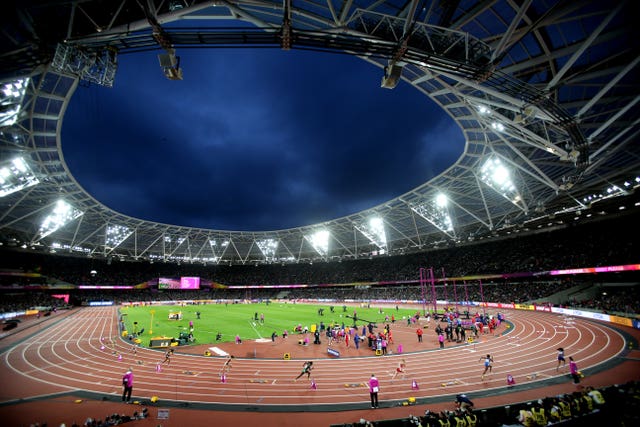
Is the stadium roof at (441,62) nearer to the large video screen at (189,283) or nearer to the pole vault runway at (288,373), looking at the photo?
the pole vault runway at (288,373)

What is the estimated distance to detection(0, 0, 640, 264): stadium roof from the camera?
11945 millimetres

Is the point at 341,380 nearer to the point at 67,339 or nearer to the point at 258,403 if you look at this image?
the point at 258,403

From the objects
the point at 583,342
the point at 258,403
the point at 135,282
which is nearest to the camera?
the point at 258,403

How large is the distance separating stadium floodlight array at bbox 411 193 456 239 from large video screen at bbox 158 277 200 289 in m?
72.4

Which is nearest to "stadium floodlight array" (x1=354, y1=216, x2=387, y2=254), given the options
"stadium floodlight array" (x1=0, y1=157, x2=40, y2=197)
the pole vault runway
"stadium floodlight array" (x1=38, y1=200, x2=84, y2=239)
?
the pole vault runway

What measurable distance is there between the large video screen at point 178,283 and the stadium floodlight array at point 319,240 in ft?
130

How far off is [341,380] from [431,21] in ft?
66.2

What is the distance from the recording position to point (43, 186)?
39.5 metres

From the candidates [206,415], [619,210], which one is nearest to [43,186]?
[206,415]

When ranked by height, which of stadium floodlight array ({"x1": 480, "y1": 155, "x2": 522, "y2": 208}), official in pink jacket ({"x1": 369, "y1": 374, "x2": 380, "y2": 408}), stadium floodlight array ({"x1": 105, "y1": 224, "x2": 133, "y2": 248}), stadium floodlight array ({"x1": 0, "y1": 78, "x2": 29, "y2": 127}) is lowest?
official in pink jacket ({"x1": 369, "y1": 374, "x2": 380, "y2": 408})

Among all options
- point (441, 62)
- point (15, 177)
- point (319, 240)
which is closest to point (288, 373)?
point (441, 62)

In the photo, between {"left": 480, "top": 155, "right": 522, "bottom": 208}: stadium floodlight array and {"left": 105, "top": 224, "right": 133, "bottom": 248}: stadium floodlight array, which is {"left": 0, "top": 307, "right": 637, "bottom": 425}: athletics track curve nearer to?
{"left": 480, "top": 155, "right": 522, "bottom": 208}: stadium floodlight array

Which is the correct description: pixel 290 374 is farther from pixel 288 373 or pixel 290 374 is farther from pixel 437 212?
pixel 437 212

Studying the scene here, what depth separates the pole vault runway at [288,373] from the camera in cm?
1452
